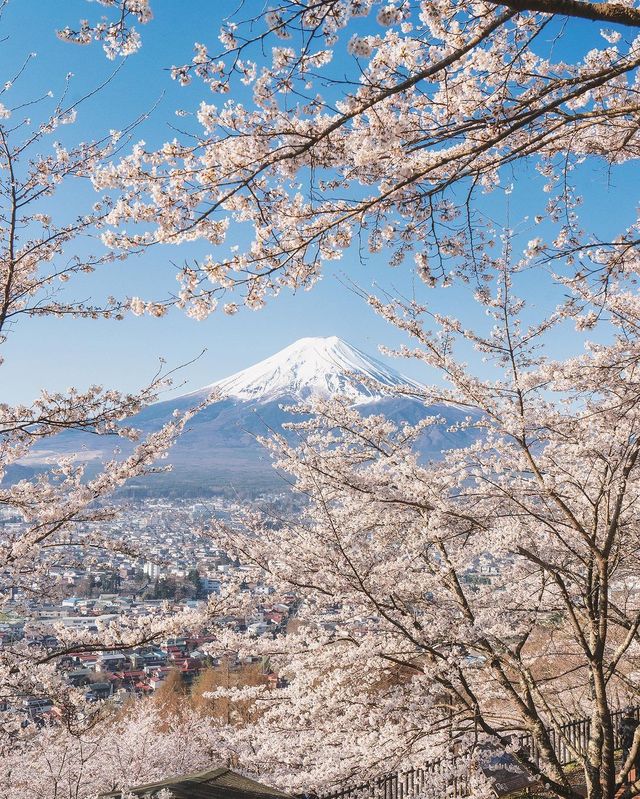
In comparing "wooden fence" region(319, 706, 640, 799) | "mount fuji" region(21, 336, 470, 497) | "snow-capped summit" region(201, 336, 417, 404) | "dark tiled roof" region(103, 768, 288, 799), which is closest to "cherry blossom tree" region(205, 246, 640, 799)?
"wooden fence" region(319, 706, 640, 799)

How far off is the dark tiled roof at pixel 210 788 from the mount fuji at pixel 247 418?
79.4m

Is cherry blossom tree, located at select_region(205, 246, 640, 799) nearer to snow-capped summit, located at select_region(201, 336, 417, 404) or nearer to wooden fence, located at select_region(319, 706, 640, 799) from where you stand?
wooden fence, located at select_region(319, 706, 640, 799)

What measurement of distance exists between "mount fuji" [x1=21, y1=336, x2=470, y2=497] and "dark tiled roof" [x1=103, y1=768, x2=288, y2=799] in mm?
79444

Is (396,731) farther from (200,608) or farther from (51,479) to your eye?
(51,479)

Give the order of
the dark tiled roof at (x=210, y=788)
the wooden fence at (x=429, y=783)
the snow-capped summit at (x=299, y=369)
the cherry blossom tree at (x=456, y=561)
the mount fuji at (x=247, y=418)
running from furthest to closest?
the snow-capped summit at (x=299, y=369)
the mount fuji at (x=247, y=418)
the dark tiled roof at (x=210, y=788)
the wooden fence at (x=429, y=783)
the cherry blossom tree at (x=456, y=561)

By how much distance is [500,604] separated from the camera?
15.4 ft

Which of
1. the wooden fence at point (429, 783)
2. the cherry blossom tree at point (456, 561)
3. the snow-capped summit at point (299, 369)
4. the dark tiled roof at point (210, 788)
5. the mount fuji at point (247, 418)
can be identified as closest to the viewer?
the cherry blossom tree at point (456, 561)

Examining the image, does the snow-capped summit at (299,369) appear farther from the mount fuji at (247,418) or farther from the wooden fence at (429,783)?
the wooden fence at (429,783)

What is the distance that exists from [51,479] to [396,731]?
3696 millimetres

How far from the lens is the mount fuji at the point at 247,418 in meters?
104

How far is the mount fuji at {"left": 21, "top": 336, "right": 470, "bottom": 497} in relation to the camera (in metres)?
104

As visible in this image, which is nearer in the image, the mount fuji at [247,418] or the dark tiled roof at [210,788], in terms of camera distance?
the dark tiled roof at [210,788]

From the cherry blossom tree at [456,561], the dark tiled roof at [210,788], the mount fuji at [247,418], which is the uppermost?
the mount fuji at [247,418]

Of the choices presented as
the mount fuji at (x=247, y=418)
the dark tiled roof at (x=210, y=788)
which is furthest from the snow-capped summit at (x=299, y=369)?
the dark tiled roof at (x=210, y=788)
